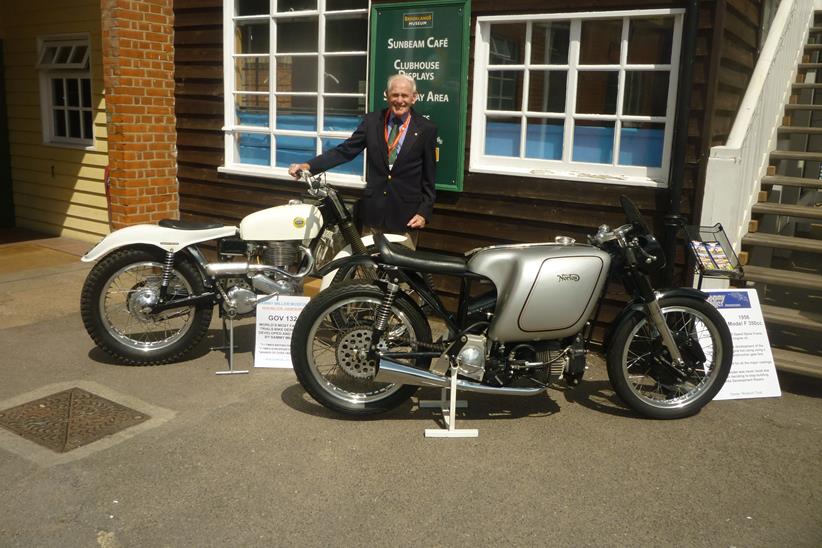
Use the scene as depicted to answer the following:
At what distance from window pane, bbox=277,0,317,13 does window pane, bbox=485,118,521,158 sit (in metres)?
2.08

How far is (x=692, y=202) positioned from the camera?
204 inches

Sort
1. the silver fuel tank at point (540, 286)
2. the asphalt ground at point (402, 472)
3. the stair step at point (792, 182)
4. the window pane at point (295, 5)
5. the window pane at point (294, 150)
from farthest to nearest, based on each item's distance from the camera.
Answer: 1. the window pane at point (294, 150)
2. the window pane at point (295, 5)
3. the stair step at point (792, 182)
4. the silver fuel tank at point (540, 286)
5. the asphalt ground at point (402, 472)

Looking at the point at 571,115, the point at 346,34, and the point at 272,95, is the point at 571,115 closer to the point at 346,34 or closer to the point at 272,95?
the point at 346,34

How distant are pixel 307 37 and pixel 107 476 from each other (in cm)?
459

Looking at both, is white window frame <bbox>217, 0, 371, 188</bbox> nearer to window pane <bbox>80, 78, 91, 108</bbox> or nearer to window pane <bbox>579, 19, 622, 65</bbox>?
window pane <bbox>579, 19, 622, 65</bbox>

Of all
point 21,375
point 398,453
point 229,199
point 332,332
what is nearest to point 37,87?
point 229,199

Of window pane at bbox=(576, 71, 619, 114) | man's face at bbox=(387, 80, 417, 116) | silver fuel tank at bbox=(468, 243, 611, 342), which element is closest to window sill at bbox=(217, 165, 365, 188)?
man's face at bbox=(387, 80, 417, 116)

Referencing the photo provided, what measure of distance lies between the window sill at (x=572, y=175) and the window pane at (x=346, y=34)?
5.20 ft

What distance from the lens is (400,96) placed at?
5414 mm

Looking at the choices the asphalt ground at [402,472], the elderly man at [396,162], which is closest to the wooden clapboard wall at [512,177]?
the elderly man at [396,162]

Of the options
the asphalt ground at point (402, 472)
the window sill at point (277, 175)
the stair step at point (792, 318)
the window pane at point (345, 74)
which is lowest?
the asphalt ground at point (402, 472)

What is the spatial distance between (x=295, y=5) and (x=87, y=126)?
393 cm

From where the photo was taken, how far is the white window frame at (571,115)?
5289 mm

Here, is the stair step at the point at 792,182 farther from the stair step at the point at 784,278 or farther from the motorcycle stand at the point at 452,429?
the motorcycle stand at the point at 452,429
